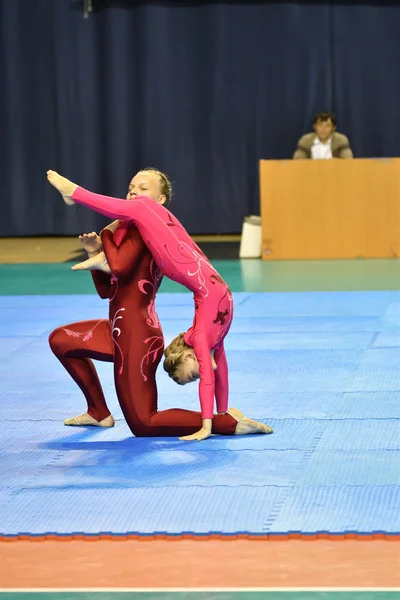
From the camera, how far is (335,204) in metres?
10.6

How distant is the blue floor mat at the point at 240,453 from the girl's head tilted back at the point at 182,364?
0.92 ft

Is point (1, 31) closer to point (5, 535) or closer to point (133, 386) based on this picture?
point (133, 386)

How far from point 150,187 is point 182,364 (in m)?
0.76

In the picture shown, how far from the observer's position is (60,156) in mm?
13156

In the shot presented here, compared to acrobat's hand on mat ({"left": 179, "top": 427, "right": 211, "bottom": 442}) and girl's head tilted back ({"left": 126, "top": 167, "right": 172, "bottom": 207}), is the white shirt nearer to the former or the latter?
girl's head tilted back ({"left": 126, "top": 167, "right": 172, "bottom": 207})

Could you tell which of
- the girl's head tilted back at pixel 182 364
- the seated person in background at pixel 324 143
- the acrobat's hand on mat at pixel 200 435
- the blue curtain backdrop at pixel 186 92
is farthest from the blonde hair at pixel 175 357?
the blue curtain backdrop at pixel 186 92

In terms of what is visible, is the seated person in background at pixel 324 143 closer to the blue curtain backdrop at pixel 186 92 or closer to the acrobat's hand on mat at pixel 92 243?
the blue curtain backdrop at pixel 186 92

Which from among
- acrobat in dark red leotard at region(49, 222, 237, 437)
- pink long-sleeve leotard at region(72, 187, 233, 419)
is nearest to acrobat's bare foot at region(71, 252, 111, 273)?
acrobat in dark red leotard at region(49, 222, 237, 437)

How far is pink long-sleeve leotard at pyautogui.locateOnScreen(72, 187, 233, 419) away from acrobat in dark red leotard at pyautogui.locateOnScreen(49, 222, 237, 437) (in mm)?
81

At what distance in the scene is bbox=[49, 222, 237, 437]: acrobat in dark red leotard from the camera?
179 inches

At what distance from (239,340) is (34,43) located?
23.6 feet

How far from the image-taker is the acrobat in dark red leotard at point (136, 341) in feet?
14.9

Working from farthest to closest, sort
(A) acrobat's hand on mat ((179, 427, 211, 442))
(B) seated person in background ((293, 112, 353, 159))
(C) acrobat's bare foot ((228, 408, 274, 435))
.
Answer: (B) seated person in background ((293, 112, 353, 159)) < (C) acrobat's bare foot ((228, 408, 274, 435)) < (A) acrobat's hand on mat ((179, 427, 211, 442))

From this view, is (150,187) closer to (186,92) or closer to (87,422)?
(87,422)
